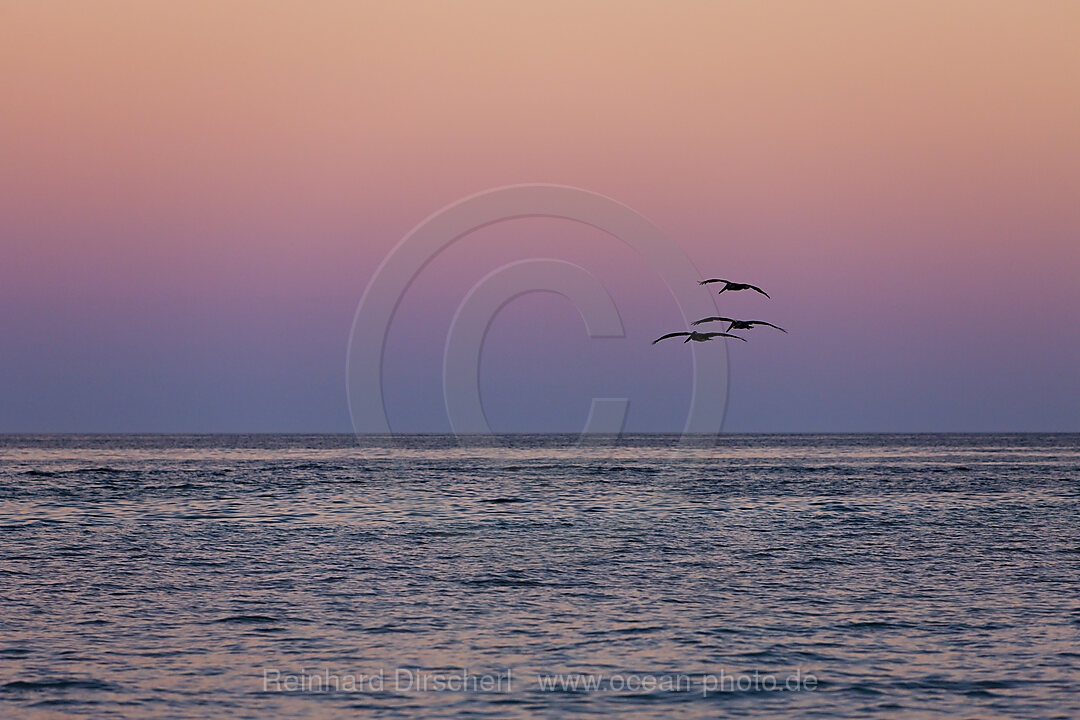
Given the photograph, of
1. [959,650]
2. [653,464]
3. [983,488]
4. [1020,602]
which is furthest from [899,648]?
[653,464]

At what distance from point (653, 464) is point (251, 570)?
8356 centimetres

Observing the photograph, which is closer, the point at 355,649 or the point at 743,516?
the point at 355,649

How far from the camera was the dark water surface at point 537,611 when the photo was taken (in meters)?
17.9

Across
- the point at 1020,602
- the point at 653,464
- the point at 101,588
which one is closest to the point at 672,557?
the point at 1020,602

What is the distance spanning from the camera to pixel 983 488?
68625 mm

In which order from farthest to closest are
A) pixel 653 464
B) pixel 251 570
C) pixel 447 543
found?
pixel 653 464 < pixel 447 543 < pixel 251 570

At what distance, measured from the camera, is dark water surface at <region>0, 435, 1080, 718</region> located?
17875 mm

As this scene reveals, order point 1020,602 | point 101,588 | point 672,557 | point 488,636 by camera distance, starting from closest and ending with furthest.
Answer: point 488,636
point 1020,602
point 101,588
point 672,557

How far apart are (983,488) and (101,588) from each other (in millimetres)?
53936

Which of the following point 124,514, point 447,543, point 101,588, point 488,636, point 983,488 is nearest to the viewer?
point 488,636

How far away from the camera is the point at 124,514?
160 ft

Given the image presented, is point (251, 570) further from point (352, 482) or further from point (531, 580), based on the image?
point (352, 482)

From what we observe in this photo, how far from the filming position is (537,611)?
81.9ft

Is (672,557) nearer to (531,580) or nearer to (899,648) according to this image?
(531,580)
